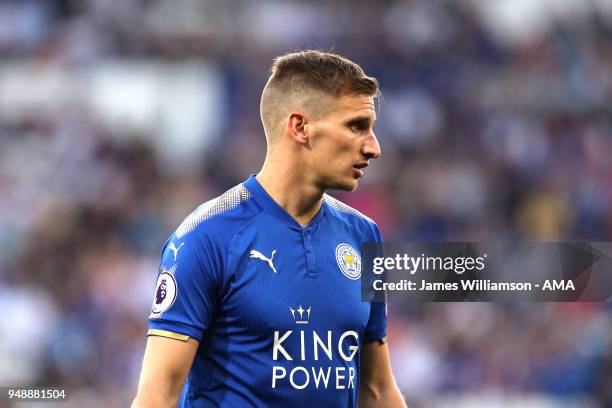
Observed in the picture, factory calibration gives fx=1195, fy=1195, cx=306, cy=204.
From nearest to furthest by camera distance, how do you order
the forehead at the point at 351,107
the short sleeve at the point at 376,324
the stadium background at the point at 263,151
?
the forehead at the point at 351,107
the short sleeve at the point at 376,324
the stadium background at the point at 263,151

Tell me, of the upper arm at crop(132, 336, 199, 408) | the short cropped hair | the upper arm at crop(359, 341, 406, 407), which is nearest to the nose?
the short cropped hair

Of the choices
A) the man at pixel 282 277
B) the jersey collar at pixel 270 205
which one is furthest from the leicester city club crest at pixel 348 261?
the jersey collar at pixel 270 205

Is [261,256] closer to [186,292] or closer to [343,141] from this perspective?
[186,292]

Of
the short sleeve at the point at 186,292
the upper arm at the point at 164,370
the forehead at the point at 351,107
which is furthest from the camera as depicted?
the forehead at the point at 351,107

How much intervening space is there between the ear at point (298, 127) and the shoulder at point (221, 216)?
248mm

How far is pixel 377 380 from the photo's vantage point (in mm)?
4082

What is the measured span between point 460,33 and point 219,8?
298 centimetres

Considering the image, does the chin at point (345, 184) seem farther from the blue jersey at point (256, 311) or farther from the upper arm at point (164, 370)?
the upper arm at point (164, 370)

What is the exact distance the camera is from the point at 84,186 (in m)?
12.2

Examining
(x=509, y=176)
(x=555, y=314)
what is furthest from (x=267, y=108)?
(x=509, y=176)

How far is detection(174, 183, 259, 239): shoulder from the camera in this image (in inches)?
146

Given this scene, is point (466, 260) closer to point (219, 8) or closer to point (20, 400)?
point (20, 400)

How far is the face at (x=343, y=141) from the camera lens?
3809 millimetres

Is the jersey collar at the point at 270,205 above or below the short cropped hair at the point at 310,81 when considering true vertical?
below
